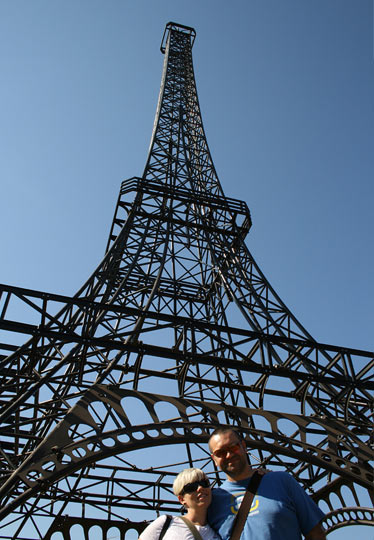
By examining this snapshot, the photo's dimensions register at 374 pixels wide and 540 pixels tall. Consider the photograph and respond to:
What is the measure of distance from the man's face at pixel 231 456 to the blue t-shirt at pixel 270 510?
8 centimetres

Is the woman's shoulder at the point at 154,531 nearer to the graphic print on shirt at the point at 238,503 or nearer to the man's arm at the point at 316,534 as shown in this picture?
the graphic print on shirt at the point at 238,503

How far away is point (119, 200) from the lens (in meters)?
18.0

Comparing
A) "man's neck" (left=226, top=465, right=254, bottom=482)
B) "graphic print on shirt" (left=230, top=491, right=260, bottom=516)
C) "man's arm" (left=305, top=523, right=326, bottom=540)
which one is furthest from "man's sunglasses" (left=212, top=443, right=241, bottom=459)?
"man's arm" (left=305, top=523, right=326, bottom=540)

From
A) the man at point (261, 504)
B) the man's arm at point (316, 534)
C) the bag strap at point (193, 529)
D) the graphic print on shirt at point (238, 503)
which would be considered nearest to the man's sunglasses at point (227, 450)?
the man at point (261, 504)

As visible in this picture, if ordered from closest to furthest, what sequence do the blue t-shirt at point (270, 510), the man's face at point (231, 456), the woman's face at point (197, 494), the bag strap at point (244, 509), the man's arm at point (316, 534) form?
the bag strap at point (244, 509) < the blue t-shirt at point (270, 510) < the man's arm at point (316, 534) < the woman's face at point (197, 494) < the man's face at point (231, 456)

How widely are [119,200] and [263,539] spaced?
1587 centimetres

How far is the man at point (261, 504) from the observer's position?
314cm

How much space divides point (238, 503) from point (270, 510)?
0.27m

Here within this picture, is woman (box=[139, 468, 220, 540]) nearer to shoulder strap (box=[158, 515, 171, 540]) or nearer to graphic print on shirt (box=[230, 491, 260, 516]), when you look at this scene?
shoulder strap (box=[158, 515, 171, 540])

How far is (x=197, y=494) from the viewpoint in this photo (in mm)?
3400

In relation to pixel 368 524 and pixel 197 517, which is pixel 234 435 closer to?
pixel 197 517

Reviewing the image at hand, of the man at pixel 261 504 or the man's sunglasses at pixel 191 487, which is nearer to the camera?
the man at pixel 261 504

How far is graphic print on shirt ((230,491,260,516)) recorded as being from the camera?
3.22 metres

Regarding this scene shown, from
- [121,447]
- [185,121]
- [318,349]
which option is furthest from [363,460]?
[185,121]
